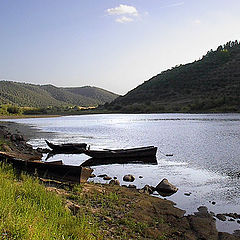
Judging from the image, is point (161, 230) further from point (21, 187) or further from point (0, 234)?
point (0, 234)

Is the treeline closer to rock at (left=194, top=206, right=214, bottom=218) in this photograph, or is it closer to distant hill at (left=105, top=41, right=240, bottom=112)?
distant hill at (left=105, top=41, right=240, bottom=112)

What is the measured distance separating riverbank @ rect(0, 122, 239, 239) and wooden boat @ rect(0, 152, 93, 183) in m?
0.53

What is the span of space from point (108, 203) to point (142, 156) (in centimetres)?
1358

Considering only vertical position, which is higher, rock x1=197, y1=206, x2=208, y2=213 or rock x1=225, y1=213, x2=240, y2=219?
rock x1=197, y1=206, x2=208, y2=213

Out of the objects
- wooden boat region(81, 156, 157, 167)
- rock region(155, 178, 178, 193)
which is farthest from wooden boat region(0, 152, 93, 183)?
wooden boat region(81, 156, 157, 167)

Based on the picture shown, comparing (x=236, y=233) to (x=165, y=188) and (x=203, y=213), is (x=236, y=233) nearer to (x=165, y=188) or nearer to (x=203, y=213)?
(x=203, y=213)

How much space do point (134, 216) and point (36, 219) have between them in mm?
4212

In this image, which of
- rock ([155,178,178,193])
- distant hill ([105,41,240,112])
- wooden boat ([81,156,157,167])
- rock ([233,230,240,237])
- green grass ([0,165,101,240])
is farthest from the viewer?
distant hill ([105,41,240,112])

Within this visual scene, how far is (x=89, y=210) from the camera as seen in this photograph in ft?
29.9

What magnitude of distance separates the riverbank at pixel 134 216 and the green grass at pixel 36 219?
583 millimetres

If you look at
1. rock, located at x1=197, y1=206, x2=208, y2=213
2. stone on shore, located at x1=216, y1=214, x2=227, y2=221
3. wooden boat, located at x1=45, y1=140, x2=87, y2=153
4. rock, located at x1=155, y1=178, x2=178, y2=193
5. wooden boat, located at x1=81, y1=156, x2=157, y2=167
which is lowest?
wooden boat, located at x1=81, y1=156, x2=157, y2=167

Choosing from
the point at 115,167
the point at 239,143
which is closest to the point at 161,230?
the point at 115,167

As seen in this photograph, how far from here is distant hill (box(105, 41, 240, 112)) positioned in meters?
89.6

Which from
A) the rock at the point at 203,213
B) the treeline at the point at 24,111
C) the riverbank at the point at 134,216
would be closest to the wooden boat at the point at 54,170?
the riverbank at the point at 134,216
